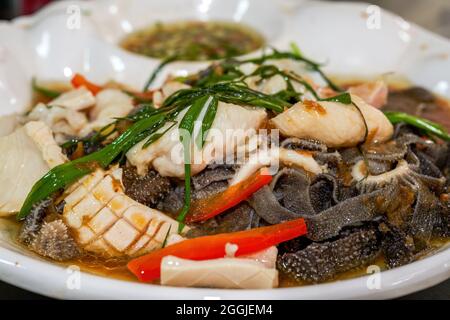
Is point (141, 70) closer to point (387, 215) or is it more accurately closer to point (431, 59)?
point (431, 59)

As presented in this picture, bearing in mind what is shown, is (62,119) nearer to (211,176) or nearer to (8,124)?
(8,124)

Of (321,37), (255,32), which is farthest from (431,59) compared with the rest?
(255,32)

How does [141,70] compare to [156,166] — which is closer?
[156,166]

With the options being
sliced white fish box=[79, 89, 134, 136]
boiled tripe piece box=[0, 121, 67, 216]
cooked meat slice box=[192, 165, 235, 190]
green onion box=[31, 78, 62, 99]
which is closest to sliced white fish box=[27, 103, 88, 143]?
sliced white fish box=[79, 89, 134, 136]

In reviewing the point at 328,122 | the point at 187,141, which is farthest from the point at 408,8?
the point at 187,141

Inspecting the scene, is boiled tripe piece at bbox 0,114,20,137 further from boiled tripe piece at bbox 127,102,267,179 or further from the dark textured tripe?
the dark textured tripe

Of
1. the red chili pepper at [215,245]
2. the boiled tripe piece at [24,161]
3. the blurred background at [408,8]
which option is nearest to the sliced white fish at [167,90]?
the boiled tripe piece at [24,161]
